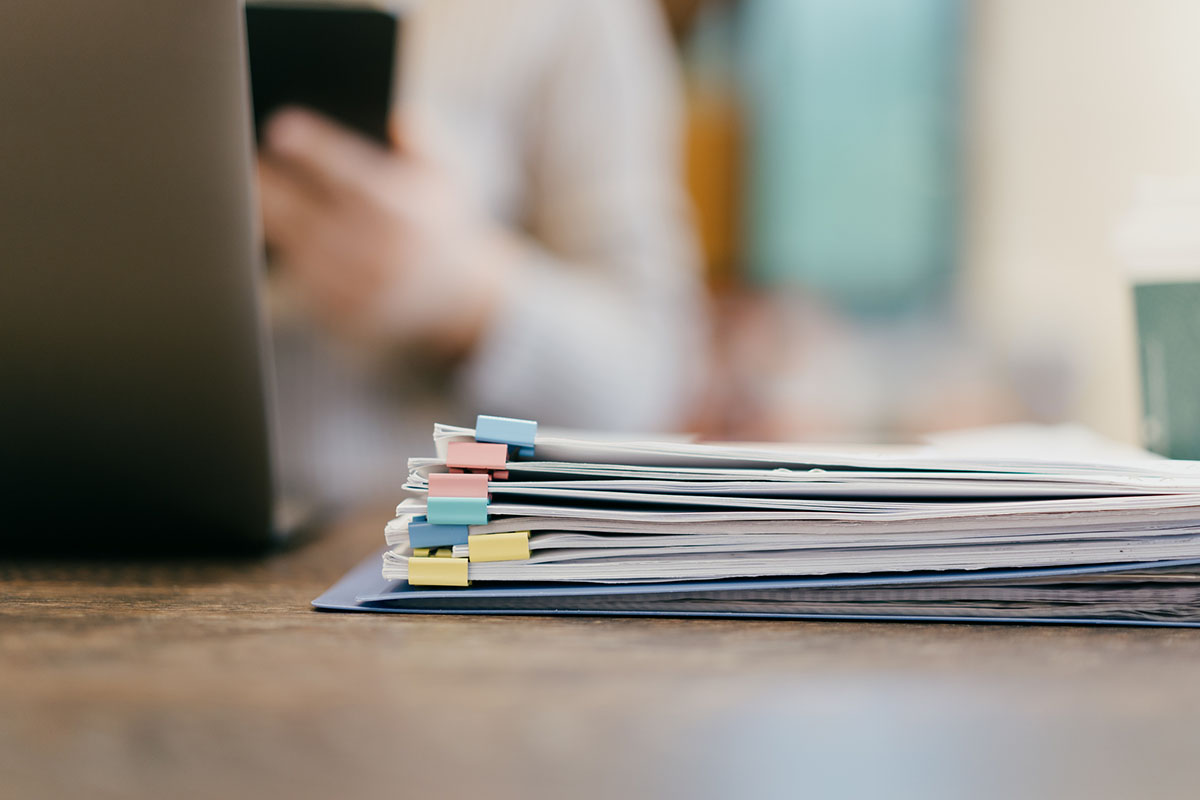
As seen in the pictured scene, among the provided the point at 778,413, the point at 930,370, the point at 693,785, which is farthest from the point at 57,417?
the point at 930,370

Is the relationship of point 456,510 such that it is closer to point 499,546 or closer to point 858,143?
point 499,546

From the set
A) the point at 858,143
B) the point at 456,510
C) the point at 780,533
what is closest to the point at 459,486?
the point at 456,510

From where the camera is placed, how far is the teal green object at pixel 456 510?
334 mm

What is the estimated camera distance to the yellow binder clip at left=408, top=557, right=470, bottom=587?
34cm

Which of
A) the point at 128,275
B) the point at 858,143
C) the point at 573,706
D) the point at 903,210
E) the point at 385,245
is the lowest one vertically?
the point at 573,706

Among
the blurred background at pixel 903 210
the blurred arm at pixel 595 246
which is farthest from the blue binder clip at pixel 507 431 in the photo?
the blurred background at pixel 903 210

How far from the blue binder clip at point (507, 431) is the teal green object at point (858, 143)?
2182 millimetres

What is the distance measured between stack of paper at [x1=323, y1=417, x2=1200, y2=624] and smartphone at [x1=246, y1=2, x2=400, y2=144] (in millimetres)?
362

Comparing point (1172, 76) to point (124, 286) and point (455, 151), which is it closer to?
point (455, 151)

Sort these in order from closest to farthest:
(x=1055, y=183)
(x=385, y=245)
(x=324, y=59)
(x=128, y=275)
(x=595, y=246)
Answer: (x=128, y=275) → (x=324, y=59) → (x=385, y=245) → (x=595, y=246) → (x=1055, y=183)

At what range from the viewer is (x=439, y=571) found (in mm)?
344

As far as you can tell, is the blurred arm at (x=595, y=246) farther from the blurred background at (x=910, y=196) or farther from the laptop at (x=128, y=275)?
the laptop at (x=128, y=275)

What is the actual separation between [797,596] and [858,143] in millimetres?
2247

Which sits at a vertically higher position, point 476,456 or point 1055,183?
point 1055,183
